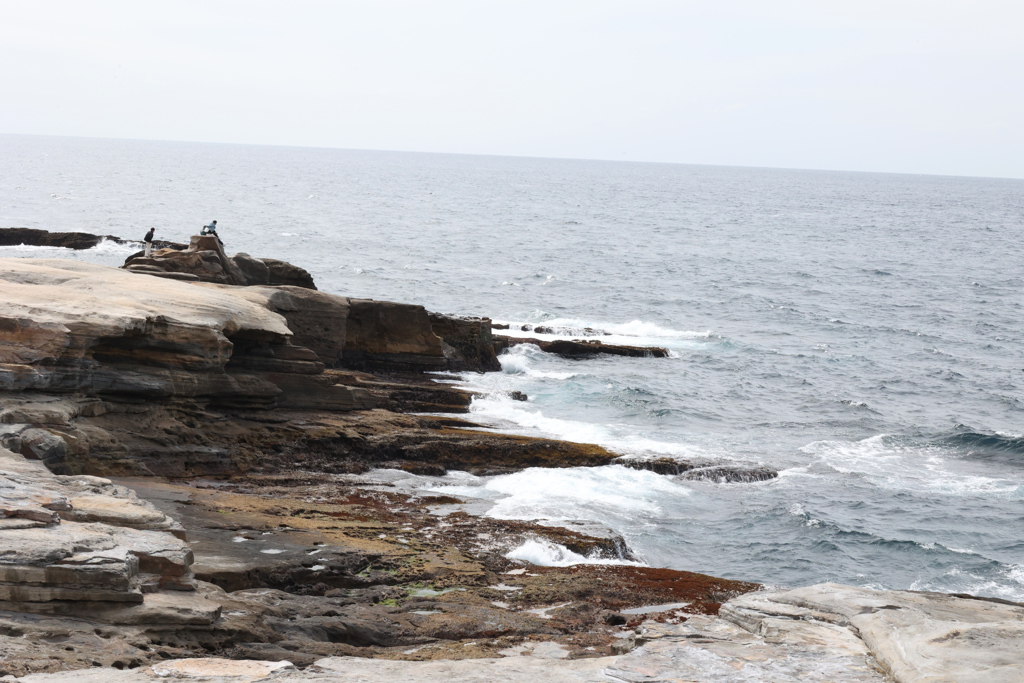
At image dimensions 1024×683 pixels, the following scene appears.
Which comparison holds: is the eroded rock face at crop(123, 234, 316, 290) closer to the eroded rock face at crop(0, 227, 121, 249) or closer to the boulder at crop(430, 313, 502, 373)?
the boulder at crop(430, 313, 502, 373)

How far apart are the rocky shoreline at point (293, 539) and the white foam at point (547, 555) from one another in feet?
0.25

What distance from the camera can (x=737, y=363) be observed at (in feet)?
152

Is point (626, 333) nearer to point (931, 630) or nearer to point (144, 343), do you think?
point (144, 343)

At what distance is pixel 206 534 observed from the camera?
15.9 m

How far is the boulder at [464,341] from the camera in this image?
35312 millimetres

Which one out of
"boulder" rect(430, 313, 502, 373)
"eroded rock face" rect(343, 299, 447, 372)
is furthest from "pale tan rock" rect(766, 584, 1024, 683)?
"boulder" rect(430, 313, 502, 373)

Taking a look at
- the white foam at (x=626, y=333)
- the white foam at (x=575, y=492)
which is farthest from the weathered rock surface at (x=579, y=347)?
the white foam at (x=575, y=492)

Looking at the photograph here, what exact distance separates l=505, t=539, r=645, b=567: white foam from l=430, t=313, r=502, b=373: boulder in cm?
1615

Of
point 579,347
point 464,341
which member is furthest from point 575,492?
point 579,347

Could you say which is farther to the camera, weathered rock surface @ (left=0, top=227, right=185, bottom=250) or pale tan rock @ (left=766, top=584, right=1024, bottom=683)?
weathered rock surface @ (left=0, top=227, right=185, bottom=250)

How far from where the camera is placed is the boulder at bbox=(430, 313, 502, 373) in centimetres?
3531

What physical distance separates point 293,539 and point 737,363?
111 feet

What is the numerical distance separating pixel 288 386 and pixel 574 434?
32.6ft

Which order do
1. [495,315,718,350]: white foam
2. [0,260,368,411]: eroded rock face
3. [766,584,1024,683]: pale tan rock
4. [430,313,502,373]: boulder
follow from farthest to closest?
[495,315,718,350]: white foam, [430,313,502,373]: boulder, [0,260,368,411]: eroded rock face, [766,584,1024,683]: pale tan rock
